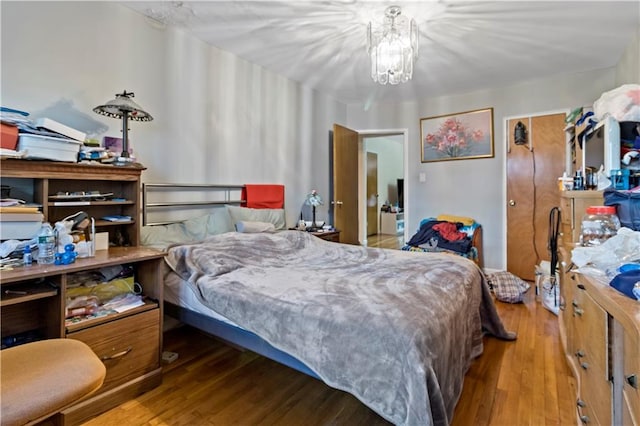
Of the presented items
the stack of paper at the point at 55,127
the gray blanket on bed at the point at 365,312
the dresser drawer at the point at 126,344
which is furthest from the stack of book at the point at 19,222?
the gray blanket on bed at the point at 365,312

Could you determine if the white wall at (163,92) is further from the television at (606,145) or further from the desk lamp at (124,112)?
the television at (606,145)

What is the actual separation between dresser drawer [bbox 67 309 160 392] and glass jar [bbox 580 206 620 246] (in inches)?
88.8

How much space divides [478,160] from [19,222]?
4.57m

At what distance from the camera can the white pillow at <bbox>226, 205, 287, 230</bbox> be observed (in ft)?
9.36

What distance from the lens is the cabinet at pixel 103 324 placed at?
1.43 m

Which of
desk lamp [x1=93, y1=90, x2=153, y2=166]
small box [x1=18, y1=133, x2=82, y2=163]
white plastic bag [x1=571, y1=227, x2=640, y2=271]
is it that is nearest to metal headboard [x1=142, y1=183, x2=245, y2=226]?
desk lamp [x1=93, y1=90, x2=153, y2=166]

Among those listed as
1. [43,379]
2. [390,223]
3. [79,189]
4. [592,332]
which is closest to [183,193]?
[79,189]

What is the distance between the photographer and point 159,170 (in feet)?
8.26

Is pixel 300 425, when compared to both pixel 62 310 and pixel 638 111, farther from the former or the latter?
pixel 638 111

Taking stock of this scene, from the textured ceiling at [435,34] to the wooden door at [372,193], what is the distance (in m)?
4.01

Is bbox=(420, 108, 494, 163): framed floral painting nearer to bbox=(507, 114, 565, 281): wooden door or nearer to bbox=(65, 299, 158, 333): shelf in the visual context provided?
bbox=(507, 114, 565, 281): wooden door

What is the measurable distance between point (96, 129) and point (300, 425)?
2.24 meters

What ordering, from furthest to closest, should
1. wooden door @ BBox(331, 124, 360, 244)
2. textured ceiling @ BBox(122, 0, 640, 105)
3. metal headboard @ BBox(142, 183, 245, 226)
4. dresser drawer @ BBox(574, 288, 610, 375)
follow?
wooden door @ BBox(331, 124, 360, 244) < metal headboard @ BBox(142, 183, 245, 226) < textured ceiling @ BBox(122, 0, 640, 105) < dresser drawer @ BBox(574, 288, 610, 375)

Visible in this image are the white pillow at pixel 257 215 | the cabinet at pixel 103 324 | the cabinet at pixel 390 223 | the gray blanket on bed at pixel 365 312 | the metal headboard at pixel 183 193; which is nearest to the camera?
the gray blanket on bed at pixel 365 312
